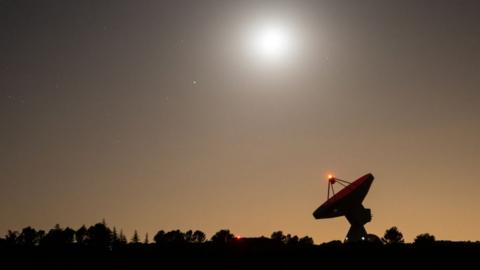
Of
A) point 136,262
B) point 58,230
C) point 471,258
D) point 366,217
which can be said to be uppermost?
point 58,230

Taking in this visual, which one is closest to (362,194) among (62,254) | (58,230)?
(62,254)

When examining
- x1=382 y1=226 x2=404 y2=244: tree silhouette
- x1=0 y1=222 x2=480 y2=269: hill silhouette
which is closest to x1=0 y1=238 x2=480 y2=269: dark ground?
x1=0 y1=222 x2=480 y2=269: hill silhouette

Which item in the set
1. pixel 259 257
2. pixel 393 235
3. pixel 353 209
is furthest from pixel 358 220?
pixel 393 235

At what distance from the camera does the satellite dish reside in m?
54.2

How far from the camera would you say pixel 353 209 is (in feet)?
180

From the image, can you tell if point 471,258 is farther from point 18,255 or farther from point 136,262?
point 18,255

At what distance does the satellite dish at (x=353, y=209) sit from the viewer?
54244mm

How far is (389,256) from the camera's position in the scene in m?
37.5

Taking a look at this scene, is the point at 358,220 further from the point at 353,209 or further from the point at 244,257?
the point at 244,257

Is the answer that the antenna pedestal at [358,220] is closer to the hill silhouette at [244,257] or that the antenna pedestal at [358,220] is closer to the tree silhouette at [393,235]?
the hill silhouette at [244,257]

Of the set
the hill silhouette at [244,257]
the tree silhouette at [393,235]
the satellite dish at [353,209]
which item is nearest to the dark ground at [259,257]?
the hill silhouette at [244,257]

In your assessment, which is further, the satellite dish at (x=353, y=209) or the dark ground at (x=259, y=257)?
the satellite dish at (x=353, y=209)

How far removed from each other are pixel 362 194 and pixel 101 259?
28.9 meters

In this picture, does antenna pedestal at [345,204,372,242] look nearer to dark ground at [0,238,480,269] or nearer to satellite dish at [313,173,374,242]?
satellite dish at [313,173,374,242]
